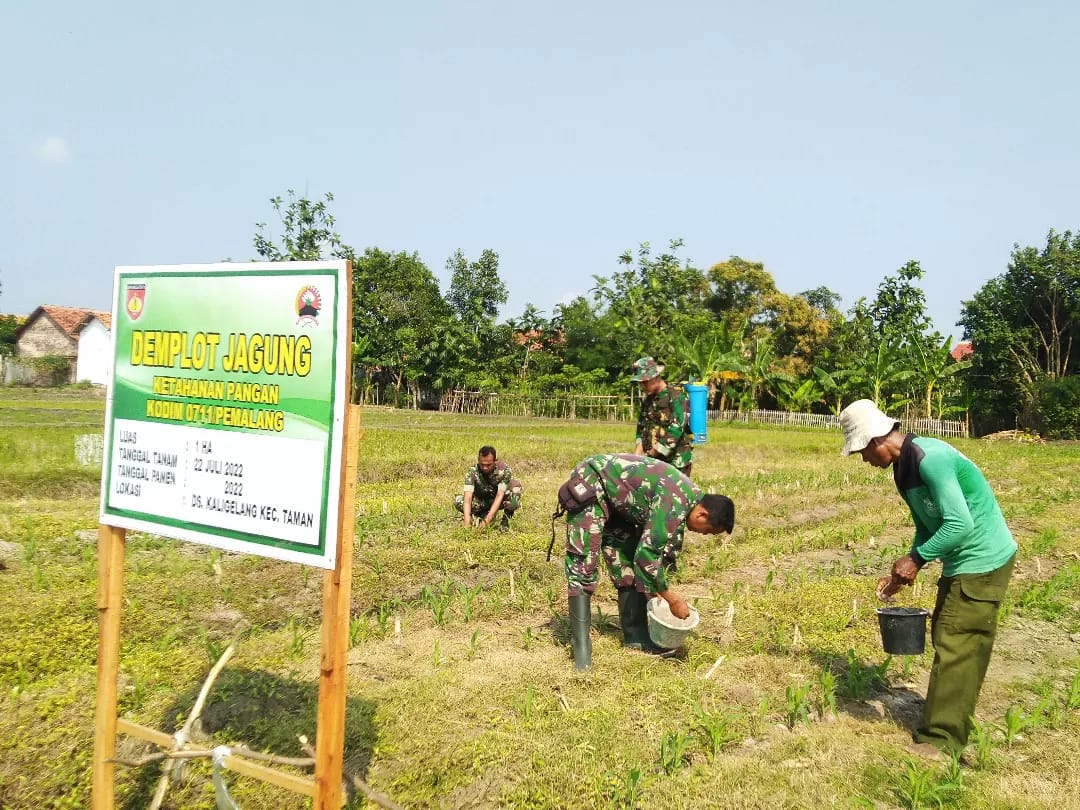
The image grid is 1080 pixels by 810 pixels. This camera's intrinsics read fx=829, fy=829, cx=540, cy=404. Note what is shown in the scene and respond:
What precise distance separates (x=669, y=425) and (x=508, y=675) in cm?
350

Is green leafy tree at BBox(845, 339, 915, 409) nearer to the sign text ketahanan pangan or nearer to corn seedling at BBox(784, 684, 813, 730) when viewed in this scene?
corn seedling at BBox(784, 684, 813, 730)

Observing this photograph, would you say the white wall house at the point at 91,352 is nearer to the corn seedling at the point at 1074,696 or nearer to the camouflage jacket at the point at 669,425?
the camouflage jacket at the point at 669,425

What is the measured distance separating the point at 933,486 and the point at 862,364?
30.0 m

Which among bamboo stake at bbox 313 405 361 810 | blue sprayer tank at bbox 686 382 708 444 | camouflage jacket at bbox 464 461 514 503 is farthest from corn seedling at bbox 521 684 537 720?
blue sprayer tank at bbox 686 382 708 444

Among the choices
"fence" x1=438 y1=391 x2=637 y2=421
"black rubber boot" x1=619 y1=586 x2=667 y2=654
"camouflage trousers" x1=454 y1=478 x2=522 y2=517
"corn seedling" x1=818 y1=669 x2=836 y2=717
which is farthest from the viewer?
"fence" x1=438 y1=391 x2=637 y2=421

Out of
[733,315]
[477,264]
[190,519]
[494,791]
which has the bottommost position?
Answer: [494,791]

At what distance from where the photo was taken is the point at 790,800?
136 inches

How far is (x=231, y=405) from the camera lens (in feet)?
10.3

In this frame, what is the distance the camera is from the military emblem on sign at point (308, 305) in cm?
290

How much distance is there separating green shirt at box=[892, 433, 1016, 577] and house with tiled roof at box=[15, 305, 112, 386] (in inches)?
1981

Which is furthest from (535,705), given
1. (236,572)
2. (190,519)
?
(236,572)

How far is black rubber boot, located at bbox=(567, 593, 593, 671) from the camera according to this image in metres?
4.89

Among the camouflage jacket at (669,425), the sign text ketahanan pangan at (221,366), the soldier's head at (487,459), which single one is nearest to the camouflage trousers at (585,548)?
the sign text ketahanan pangan at (221,366)

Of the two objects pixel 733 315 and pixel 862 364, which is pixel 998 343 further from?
pixel 733 315
